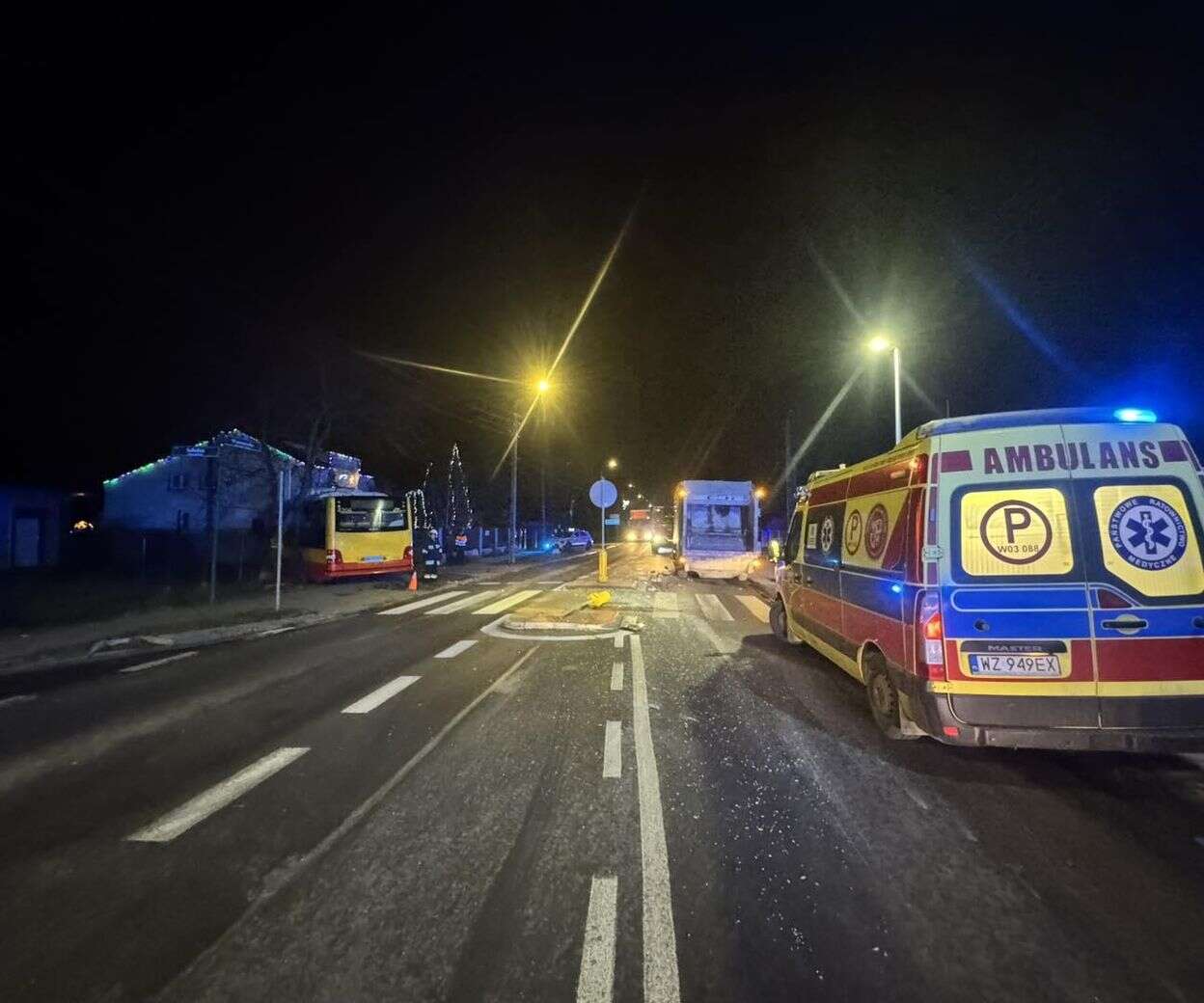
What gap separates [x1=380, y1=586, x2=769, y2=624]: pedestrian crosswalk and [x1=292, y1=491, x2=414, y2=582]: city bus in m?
2.47

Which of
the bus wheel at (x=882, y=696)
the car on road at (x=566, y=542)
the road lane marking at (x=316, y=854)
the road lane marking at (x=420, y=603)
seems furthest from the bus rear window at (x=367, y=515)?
the car on road at (x=566, y=542)

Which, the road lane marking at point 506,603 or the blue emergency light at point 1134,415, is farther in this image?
the road lane marking at point 506,603

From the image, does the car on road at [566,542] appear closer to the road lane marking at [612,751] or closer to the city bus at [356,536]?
the city bus at [356,536]

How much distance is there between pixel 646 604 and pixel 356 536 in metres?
8.81

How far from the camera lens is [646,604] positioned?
15289 millimetres

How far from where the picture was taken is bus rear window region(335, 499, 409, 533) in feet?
60.6

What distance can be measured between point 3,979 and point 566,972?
224cm

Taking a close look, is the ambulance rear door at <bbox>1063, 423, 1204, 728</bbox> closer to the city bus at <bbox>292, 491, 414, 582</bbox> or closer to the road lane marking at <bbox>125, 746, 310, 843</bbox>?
the road lane marking at <bbox>125, 746, 310, 843</bbox>

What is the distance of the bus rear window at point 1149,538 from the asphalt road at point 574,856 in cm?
148

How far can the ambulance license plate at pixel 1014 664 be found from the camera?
453 cm

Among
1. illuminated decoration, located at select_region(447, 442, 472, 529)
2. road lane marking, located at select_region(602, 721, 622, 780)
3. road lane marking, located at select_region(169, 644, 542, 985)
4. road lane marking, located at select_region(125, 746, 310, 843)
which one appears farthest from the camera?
illuminated decoration, located at select_region(447, 442, 472, 529)

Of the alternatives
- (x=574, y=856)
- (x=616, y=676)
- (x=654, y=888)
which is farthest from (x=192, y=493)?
(x=654, y=888)

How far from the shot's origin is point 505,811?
13.9ft

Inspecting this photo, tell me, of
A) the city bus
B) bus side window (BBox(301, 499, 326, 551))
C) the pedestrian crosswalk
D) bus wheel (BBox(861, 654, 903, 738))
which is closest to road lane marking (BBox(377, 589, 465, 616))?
the pedestrian crosswalk
